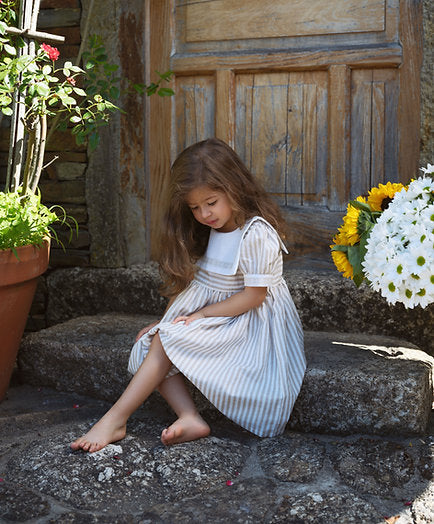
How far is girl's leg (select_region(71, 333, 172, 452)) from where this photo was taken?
8.02 ft

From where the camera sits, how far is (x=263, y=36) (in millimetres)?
3461

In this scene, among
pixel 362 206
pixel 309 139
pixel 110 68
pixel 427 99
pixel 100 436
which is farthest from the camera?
pixel 309 139

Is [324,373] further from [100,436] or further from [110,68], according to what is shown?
[110,68]

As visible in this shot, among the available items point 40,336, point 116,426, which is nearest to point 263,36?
point 40,336

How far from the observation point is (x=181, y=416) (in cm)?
254

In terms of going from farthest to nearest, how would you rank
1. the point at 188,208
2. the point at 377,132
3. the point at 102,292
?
the point at 102,292 → the point at 377,132 → the point at 188,208

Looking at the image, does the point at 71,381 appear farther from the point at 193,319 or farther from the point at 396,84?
the point at 396,84

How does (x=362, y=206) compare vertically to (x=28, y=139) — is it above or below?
below

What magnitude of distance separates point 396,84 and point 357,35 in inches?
11.7

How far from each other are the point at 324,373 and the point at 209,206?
0.74 metres

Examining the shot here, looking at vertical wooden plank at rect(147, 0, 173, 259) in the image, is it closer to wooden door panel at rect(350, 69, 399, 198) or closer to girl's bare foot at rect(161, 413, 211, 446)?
wooden door panel at rect(350, 69, 399, 198)

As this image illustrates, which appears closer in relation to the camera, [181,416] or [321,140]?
[181,416]

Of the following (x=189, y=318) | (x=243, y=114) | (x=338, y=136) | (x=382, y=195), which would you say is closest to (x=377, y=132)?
(x=338, y=136)

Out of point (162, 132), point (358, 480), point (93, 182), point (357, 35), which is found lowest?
point (358, 480)
